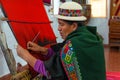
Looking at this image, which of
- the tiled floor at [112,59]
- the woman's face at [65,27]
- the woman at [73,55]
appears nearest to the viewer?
the woman at [73,55]

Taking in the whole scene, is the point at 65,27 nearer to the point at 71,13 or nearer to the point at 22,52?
the point at 71,13

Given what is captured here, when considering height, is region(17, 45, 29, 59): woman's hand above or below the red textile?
below

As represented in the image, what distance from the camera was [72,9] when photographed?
1.67m

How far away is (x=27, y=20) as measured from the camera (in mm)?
1919

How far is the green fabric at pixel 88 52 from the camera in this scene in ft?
5.18

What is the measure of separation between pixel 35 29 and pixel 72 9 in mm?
411

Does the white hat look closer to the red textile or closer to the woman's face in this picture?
the woman's face

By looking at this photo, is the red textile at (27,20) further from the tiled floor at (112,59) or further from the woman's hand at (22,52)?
the tiled floor at (112,59)

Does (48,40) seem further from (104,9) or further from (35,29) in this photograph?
(104,9)

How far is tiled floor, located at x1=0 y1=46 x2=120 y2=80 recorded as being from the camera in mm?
4530

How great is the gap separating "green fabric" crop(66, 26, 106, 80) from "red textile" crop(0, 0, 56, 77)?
0.36 meters

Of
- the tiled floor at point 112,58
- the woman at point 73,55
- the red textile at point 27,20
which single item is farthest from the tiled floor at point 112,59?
the woman at point 73,55

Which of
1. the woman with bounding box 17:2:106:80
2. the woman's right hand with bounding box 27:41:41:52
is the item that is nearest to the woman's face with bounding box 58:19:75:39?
the woman with bounding box 17:2:106:80

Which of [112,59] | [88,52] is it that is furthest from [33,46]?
[112,59]
